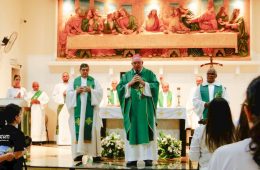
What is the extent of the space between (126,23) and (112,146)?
610 centimetres

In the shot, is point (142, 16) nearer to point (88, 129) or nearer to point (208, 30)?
point (208, 30)

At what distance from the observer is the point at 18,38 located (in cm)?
1427

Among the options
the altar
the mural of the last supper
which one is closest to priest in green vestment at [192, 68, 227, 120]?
the altar

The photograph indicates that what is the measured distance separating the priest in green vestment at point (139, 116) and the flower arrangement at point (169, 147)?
1.10 meters

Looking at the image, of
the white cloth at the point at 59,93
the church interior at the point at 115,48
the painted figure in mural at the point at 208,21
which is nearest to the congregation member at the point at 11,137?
the church interior at the point at 115,48

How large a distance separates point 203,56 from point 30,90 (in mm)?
5741

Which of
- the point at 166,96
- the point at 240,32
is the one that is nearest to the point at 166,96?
the point at 166,96

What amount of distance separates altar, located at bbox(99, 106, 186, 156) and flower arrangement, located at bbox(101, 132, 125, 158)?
65 cm

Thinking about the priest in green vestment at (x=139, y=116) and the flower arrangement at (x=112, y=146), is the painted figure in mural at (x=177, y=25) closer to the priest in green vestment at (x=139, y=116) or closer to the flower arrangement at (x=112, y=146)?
the flower arrangement at (x=112, y=146)

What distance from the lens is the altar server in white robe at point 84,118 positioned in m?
8.52

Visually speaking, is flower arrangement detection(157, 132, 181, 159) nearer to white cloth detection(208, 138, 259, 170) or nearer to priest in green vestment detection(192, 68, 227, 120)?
priest in green vestment detection(192, 68, 227, 120)

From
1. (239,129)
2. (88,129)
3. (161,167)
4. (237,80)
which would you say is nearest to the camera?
(239,129)

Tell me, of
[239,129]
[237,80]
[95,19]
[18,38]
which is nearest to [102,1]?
[95,19]

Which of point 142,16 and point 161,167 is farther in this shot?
point 142,16
